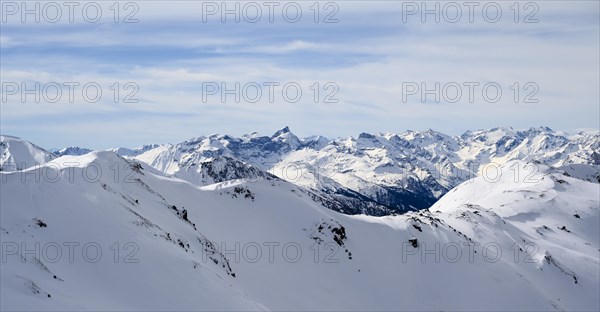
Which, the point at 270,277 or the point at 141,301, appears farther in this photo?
the point at 270,277

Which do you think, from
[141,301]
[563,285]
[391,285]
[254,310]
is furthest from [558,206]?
[141,301]

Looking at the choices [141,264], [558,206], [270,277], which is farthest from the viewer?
[558,206]

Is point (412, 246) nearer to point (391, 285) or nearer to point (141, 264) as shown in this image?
point (391, 285)

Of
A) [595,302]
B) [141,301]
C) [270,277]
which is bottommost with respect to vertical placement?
[595,302]

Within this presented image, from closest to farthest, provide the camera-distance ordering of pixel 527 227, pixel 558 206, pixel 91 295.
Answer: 1. pixel 91 295
2. pixel 527 227
3. pixel 558 206

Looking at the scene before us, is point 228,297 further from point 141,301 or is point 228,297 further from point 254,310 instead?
point 141,301

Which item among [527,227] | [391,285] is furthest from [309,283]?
[527,227]

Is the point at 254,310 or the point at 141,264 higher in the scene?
the point at 141,264
